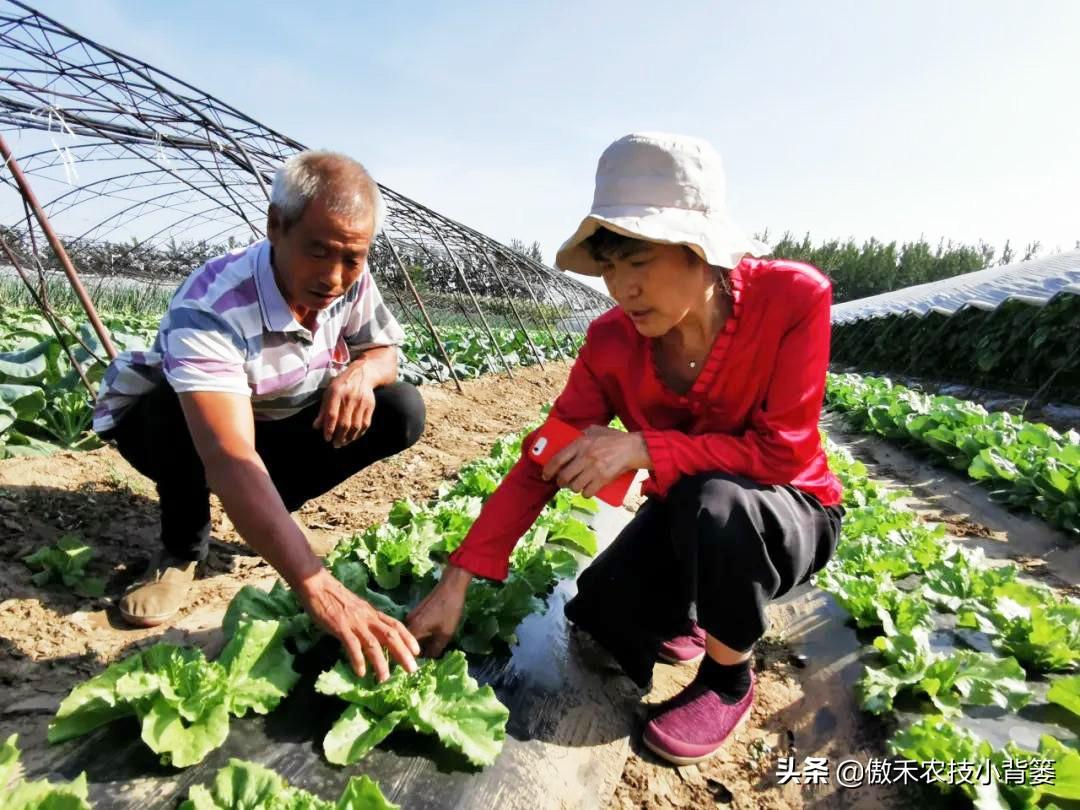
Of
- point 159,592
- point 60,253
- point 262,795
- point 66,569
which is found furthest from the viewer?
point 60,253

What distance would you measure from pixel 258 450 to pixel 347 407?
52cm

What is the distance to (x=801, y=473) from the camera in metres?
2.14

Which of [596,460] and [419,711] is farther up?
[596,460]

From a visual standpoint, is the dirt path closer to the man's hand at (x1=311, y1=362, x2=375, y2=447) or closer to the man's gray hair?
the man's hand at (x1=311, y1=362, x2=375, y2=447)

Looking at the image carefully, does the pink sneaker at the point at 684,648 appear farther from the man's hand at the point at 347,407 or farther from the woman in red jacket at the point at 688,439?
the man's hand at the point at 347,407

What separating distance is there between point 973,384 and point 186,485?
14.7 metres

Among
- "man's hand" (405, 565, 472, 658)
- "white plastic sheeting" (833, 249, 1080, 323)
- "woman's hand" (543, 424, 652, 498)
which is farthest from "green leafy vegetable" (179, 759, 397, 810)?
"white plastic sheeting" (833, 249, 1080, 323)

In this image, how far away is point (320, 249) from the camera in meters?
2.11

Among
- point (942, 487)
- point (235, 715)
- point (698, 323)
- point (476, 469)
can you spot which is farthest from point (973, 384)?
point (235, 715)

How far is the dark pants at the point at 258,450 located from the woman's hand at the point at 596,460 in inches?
47.9

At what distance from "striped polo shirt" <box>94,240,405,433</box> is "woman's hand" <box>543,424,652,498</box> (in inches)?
38.6

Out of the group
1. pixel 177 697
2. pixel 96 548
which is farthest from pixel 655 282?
pixel 96 548

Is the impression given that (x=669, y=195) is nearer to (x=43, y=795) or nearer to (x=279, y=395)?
(x=279, y=395)

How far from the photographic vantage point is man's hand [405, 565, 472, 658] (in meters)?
1.93
